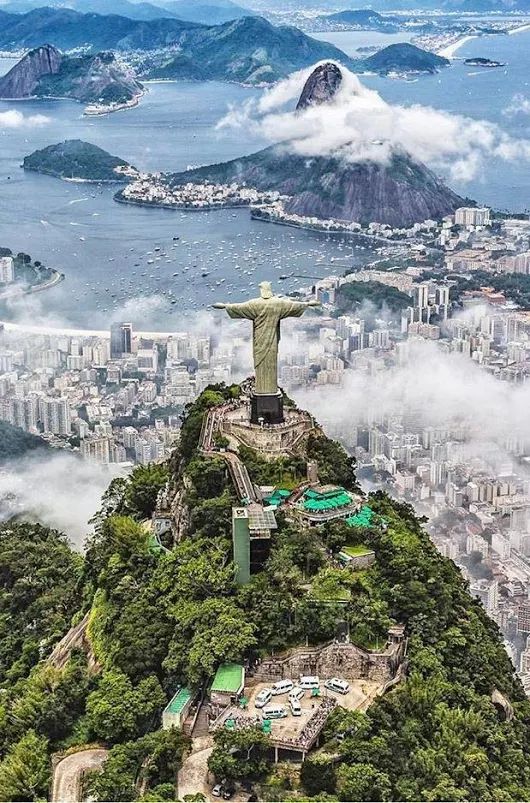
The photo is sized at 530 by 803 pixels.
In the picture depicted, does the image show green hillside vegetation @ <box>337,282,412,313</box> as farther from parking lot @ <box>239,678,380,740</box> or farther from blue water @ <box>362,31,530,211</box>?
parking lot @ <box>239,678,380,740</box>

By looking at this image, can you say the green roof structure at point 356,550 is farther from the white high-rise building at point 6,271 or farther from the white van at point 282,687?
the white high-rise building at point 6,271

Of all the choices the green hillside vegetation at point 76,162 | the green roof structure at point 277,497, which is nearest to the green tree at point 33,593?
the green roof structure at point 277,497

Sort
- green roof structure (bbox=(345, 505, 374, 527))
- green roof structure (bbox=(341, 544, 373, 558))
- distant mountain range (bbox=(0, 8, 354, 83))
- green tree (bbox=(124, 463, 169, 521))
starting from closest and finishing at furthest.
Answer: green roof structure (bbox=(341, 544, 373, 558)) < green roof structure (bbox=(345, 505, 374, 527)) < green tree (bbox=(124, 463, 169, 521)) < distant mountain range (bbox=(0, 8, 354, 83))

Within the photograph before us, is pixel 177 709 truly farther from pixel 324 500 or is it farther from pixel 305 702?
pixel 324 500

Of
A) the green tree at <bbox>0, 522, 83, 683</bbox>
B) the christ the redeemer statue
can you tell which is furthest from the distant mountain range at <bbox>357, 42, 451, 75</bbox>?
the christ the redeemer statue

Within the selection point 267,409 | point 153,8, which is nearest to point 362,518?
point 267,409
